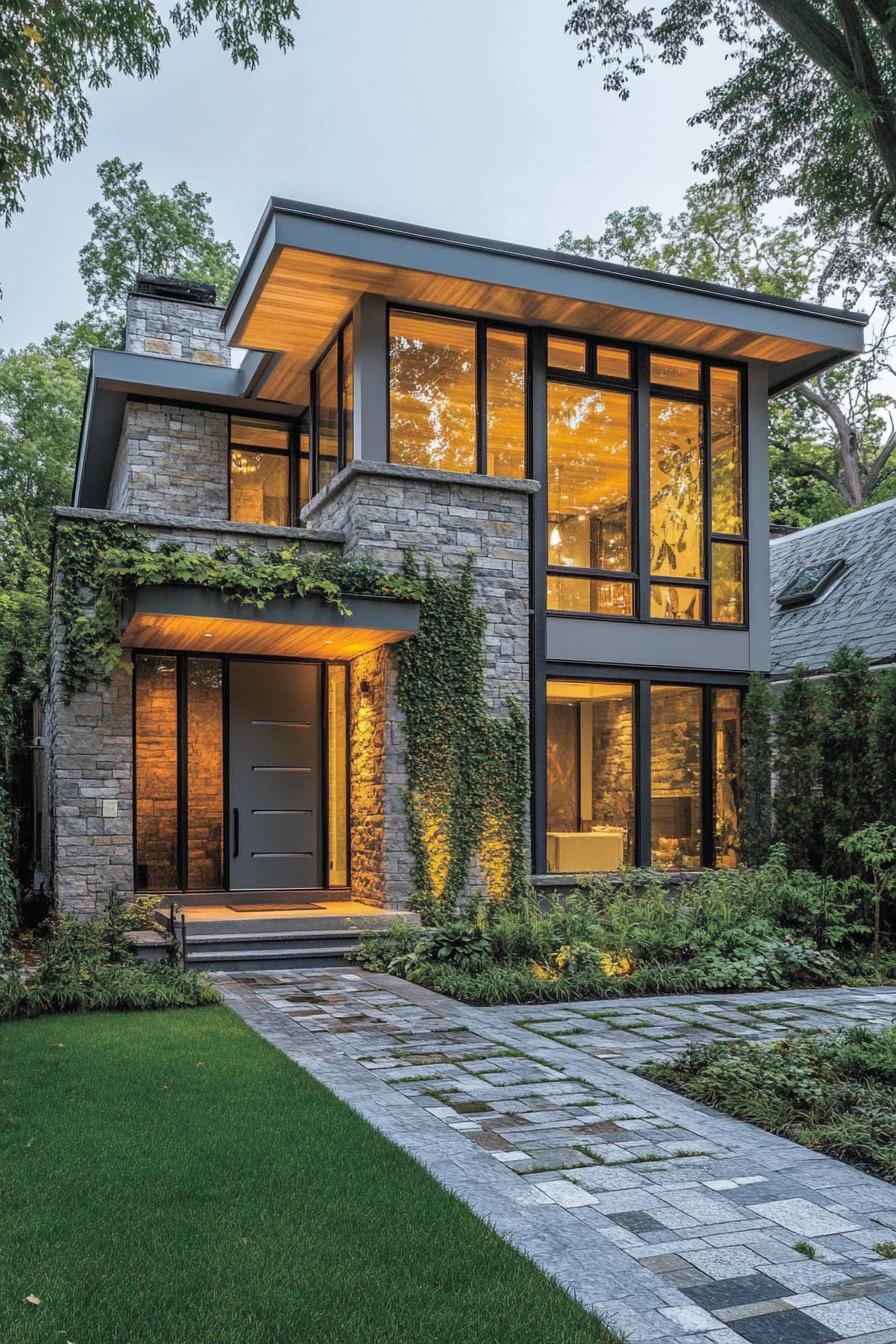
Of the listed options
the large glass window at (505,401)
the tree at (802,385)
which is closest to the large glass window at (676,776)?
the large glass window at (505,401)

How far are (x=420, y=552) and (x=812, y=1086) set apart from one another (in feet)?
21.5

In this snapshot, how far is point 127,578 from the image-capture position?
8992 millimetres

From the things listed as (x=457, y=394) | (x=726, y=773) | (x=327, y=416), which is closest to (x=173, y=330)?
(x=327, y=416)

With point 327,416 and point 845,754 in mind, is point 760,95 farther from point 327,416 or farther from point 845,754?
point 845,754

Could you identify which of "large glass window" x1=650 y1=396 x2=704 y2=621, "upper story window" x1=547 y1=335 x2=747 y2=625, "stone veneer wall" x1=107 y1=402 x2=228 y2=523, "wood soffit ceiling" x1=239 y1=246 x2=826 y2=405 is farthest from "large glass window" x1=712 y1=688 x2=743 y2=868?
"stone veneer wall" x1=107 y1=402 x2=228 y2=523

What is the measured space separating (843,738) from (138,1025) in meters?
7.13

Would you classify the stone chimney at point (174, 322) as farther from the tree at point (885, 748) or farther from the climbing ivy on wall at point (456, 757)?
the tree at point (885, 748)

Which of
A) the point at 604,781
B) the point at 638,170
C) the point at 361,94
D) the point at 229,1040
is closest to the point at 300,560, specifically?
the point at 604,781

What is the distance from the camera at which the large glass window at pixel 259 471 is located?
42.7 ft

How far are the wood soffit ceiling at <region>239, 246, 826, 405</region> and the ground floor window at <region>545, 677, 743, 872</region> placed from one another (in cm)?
371

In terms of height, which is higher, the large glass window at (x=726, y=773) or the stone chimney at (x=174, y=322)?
the stone chimney at (x=174, y=322)

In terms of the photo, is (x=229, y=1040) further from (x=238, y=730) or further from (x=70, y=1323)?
(x=238, y=730)

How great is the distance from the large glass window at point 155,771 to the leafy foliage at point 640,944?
2.57 m

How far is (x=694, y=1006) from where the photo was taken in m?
7.43
